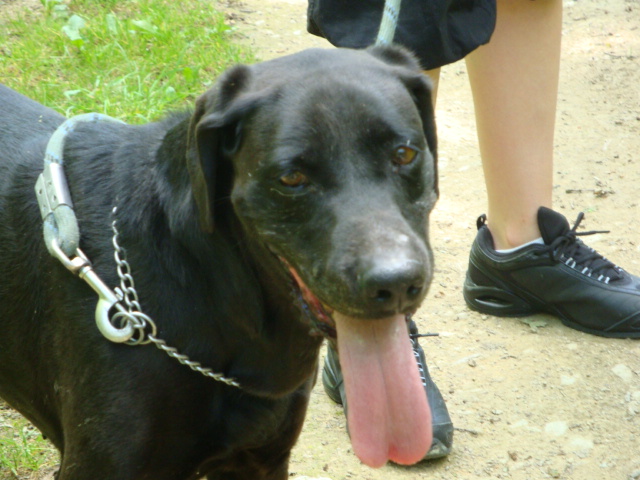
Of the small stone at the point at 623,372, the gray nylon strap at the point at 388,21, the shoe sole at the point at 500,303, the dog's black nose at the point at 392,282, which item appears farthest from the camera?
the shoe sole at the point at 500,303

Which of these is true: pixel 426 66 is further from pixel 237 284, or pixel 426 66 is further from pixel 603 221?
pixel 603 221

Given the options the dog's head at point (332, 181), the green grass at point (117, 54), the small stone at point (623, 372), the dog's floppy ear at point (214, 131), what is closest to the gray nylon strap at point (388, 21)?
the dog's head at point (332, 181)

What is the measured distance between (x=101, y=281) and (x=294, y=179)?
57 cm

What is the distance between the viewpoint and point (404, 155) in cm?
215

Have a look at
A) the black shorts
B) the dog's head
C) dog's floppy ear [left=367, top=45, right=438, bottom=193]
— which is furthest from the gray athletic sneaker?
the dog's head

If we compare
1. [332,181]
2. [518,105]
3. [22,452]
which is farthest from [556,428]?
[22,452]

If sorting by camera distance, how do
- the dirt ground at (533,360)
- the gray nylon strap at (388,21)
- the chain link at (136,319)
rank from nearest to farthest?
the chain link at (136,319) → the gray nylon strap at (388,21) → the dirt ground at (533,360)

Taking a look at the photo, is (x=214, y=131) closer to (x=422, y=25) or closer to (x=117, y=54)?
(x=422, y=25)

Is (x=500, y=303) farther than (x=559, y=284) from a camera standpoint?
Yes

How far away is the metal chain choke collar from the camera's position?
2.19 metres

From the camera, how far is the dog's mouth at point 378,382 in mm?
2174

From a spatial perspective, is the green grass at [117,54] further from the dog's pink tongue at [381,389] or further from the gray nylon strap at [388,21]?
the dog's pink tongue at [381,389]

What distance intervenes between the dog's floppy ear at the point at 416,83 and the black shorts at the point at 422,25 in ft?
1.71

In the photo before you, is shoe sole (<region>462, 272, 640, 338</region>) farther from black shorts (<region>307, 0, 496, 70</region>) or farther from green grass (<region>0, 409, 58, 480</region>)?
green grass (<region>0, 409, 58, 480</region>)
